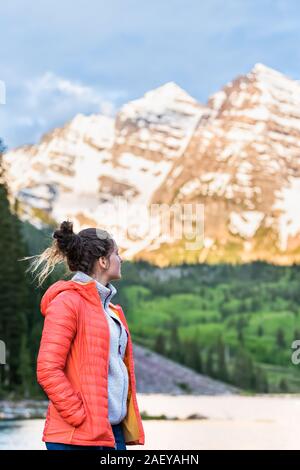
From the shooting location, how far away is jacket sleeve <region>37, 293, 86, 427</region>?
349 centimetres

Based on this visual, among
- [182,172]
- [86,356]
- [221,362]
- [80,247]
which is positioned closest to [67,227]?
[80,247]

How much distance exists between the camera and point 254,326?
134 meters

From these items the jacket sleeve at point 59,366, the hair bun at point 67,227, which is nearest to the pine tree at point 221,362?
the hair bun at point 67,227

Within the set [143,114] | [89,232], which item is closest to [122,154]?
[143,114]

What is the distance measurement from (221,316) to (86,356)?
133m

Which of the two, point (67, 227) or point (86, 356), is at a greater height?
point (67, 227)

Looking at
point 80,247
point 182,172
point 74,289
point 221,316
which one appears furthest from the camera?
point 182,172

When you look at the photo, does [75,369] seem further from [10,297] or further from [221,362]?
[221,362]

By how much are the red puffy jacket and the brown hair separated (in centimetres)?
16

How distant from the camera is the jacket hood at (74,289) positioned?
3654 mm

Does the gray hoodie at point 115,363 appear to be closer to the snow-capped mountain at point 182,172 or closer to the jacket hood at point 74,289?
the jacket hood at point 74,289

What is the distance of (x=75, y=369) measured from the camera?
11.7ft

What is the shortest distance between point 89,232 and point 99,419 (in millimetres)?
720

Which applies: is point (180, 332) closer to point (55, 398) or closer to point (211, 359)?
point (211, 359)
